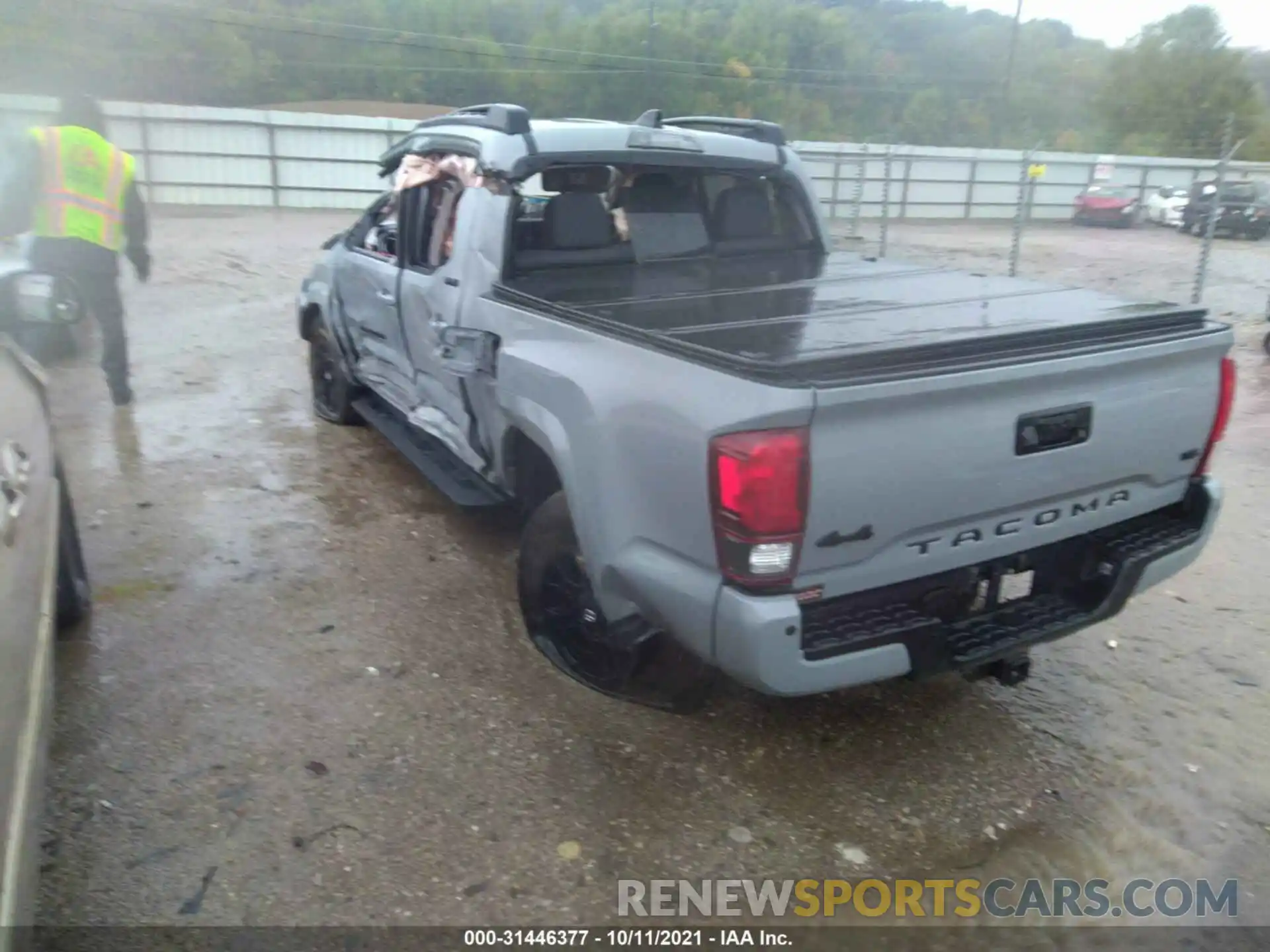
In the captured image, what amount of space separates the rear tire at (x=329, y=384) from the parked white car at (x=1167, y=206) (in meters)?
26.2

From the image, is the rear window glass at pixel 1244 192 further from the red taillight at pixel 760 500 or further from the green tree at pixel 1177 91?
the red taillight at pixel 760 500

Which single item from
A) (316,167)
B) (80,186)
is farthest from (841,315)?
(316,167)

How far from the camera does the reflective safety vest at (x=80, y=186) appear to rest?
655cm

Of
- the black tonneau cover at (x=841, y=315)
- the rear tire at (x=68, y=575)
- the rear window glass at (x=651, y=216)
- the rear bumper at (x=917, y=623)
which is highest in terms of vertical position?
the rear window glass at (x=651, y=216)

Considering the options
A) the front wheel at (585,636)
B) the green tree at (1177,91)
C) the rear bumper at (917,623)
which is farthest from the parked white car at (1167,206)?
the front wheel at (585,636)

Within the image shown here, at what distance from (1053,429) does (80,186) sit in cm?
623

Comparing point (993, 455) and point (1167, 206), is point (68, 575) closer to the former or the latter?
point (993, 455)

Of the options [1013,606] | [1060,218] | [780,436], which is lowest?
[1060,218]

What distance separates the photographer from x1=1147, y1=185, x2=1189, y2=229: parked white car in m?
27.6

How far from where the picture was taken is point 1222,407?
11.2 feet

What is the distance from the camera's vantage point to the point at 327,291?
21.1 feet

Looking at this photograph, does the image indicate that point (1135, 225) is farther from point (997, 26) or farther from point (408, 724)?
point (997, 26)

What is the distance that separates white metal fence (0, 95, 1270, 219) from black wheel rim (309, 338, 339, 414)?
1671 centimetres

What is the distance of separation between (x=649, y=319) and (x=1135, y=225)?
29.5 metres
